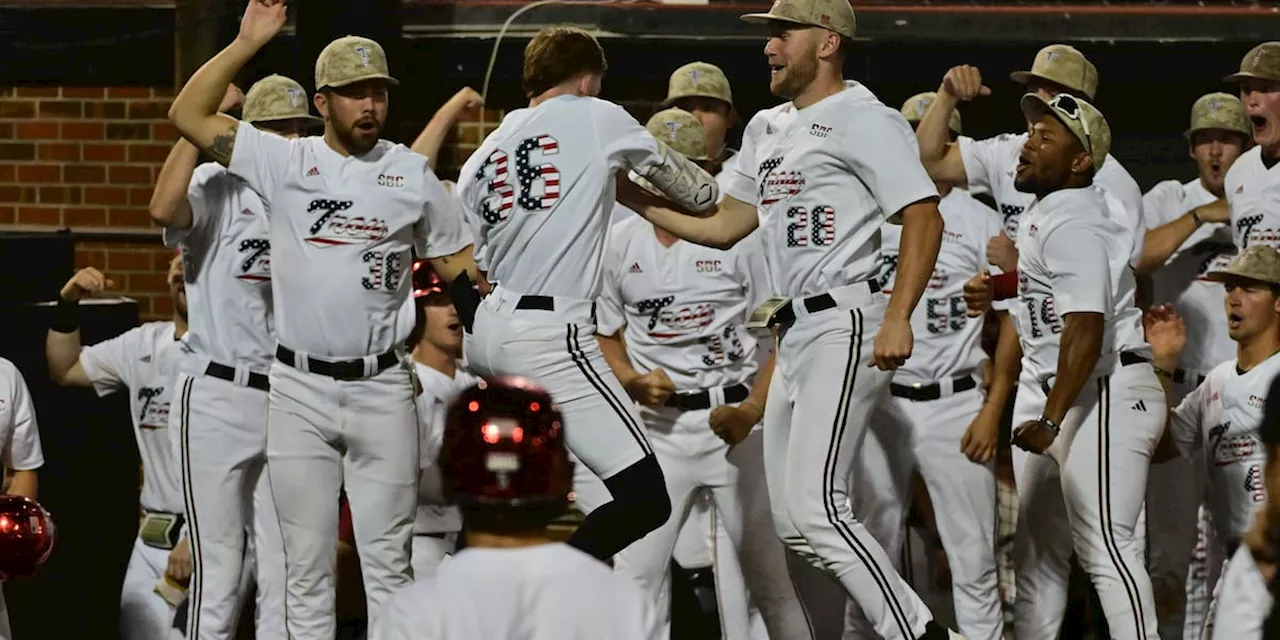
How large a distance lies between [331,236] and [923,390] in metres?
2.22

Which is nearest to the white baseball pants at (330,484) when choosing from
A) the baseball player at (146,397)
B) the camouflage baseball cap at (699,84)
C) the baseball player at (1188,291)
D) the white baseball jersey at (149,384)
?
the baseball player at (146,397)

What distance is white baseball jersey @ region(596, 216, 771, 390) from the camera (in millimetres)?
7266

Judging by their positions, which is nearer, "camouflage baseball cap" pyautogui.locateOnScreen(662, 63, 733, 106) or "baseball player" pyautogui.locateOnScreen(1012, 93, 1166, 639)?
"baseball player" pyautogui.locateOnScreen(1012, 93, 1166, 639)

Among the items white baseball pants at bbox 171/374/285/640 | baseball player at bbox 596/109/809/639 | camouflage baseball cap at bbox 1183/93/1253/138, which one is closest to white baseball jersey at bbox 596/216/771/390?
baseball player at bbox 596/109/809/639

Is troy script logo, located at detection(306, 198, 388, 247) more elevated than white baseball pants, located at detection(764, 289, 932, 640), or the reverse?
troy script logo, located at detection(306, 198, 388, 247)

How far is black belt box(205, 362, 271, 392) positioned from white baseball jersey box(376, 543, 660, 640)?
12.0 ft

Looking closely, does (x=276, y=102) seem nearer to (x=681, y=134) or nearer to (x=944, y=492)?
(x=681, y=134)

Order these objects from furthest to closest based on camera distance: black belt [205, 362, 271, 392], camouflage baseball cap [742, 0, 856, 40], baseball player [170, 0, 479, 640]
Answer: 1. black belt [205, 362, 271, 392]
2. baseball player [170, 0, 479, 640]
3. camouflage baseball cap [742, 0, 856, 40]

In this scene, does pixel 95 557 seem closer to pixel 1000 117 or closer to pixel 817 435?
pixel 817 435

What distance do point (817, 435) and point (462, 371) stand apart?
2.47 m

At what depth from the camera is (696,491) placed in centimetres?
722

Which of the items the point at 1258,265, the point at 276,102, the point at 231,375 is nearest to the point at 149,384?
the point at 231,375

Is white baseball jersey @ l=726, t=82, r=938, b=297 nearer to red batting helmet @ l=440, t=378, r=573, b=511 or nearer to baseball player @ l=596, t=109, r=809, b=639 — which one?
baseball player @ l=596, t=109, r=809, b=639

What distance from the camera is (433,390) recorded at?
7719 millimetres
